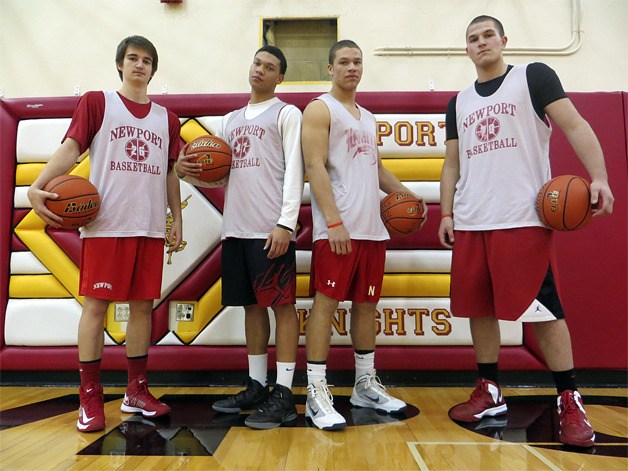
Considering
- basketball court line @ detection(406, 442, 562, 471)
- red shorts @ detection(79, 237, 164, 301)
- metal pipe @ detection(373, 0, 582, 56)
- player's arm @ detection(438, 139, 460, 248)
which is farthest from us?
metal pipe @ detection(373, 0, 582, 56)

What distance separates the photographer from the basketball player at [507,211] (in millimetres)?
1772

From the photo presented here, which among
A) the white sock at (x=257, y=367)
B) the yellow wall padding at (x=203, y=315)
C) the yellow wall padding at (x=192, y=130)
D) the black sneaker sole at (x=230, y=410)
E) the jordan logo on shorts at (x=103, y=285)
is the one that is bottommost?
the black sneaker sole at (x=230, y=410)

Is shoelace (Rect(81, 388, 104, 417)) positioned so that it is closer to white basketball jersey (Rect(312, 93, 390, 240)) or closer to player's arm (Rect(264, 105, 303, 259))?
player's arm (Rect(264, 105, 303, 259))

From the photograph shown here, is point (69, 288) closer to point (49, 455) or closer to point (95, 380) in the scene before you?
point (95, 380)

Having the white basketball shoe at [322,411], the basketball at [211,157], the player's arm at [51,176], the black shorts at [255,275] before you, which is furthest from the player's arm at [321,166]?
the player's arm at [51,176]

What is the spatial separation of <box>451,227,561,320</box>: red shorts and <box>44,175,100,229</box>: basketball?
168cm

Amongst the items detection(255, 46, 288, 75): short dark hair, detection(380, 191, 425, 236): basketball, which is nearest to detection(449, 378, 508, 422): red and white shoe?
detection(380, 191, 425, 236): basketball

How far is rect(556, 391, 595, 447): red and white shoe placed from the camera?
5.34ft

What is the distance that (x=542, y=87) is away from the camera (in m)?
1.84

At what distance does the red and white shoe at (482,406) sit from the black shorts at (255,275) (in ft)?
3.05

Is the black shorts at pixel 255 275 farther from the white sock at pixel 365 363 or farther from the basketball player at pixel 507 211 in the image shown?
the basketball player at pixel 507 211

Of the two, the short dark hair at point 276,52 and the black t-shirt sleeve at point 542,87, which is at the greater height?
the short dark hair at point 276,52

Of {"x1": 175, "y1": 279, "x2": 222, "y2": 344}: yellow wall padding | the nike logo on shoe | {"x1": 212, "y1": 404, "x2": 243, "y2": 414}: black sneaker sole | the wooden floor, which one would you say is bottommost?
{"x1": 212, "y1": 404, "x2": 243, "y2": 414}: black sneaker sole

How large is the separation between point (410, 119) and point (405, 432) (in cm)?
188
